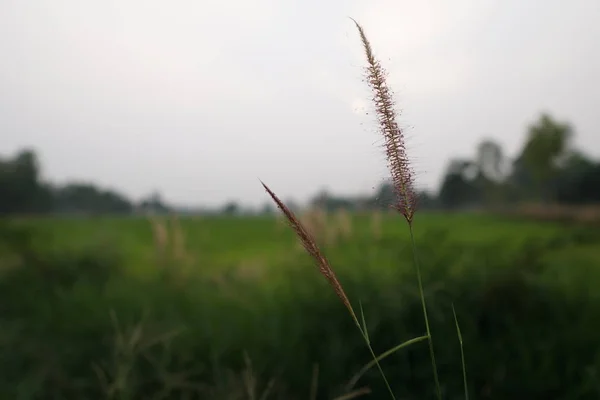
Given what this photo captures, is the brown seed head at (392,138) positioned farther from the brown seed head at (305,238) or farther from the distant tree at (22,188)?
the distant tree at (22,188)

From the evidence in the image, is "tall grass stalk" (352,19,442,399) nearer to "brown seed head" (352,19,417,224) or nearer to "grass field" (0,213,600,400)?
"brown seed head" (352,19,417,224)

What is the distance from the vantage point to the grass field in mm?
1831

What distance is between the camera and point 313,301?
2215mm

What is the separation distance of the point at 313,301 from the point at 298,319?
0.12m

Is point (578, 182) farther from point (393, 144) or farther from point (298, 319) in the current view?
point (393, 144)

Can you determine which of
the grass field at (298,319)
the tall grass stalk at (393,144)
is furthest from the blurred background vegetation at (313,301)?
the tall grass stalk at (393,144)

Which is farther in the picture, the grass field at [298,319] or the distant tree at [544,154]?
the distant tree at [544,154]

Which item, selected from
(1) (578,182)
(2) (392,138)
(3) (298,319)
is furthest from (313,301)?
(1) (578,182)

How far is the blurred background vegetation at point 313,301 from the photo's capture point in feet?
6.06

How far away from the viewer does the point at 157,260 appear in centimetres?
312

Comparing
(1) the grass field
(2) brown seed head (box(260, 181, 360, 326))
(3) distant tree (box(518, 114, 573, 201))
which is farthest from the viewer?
(3) distant tree (box(518, 114, 573, 201))

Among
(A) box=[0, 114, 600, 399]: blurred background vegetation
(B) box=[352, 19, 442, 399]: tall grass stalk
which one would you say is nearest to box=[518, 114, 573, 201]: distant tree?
(A) box=[0, 114, 600, 399]: blurred background vegetation

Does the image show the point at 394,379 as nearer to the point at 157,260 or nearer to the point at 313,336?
the point at 313,336

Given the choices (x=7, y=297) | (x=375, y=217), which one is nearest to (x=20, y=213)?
(x=7, y=297)
